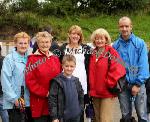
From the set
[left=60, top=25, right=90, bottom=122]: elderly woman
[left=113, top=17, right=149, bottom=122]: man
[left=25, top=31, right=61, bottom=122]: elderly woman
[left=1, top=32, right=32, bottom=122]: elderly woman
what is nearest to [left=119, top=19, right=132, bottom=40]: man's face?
[left=113, top=17, right=149, bottom=122]: man

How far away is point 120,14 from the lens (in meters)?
28.7

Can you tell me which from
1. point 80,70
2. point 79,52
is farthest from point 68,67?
point 79,52

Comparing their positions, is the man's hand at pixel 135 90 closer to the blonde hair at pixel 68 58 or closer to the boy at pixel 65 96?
the boy at pixel 65 96

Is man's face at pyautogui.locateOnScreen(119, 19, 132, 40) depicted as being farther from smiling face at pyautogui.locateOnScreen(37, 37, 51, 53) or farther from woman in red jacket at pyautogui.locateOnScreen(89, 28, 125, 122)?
smiling face at pyautogui.locateOnScreen(37, 37, 51, 53)

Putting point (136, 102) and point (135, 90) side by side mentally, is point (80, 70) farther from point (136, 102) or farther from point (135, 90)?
point (136, 102)

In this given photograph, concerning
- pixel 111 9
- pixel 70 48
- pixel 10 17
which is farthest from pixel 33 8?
pixel 70 48

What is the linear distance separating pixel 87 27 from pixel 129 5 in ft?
19.6

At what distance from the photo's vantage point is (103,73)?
6.54m

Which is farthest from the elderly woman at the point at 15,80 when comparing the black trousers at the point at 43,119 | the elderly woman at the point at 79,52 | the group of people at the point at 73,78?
the elderly woman at the point at 79,52

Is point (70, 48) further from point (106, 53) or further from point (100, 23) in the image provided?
point (100, 23)

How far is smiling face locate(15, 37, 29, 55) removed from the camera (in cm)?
628

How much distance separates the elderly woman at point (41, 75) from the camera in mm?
6195

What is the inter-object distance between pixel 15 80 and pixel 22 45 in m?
0.46

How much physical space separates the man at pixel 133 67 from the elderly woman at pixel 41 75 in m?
1.02
